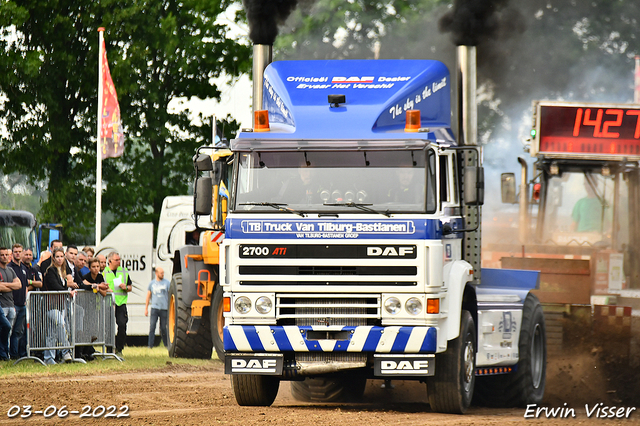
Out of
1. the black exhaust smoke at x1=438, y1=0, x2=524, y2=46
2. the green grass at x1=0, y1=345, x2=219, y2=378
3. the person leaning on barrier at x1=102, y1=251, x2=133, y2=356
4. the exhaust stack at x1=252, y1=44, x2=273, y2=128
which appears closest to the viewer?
the exhaust stack at x1=252, y1=44, x2=273, y2=128

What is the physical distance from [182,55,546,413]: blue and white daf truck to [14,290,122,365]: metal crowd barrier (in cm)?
606

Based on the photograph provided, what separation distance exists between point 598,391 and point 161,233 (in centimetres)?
1399

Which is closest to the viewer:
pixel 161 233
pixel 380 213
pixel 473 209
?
pixel 380 213

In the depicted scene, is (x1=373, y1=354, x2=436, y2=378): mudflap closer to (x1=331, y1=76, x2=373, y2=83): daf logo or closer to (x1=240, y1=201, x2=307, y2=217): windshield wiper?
(x1=240, y1=201, x2=307, y2=217): windshield wiper

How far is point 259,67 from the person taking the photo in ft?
44.6

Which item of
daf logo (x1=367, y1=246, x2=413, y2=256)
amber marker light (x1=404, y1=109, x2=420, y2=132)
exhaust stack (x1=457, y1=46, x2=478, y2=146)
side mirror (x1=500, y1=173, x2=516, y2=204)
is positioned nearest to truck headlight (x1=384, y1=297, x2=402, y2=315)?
daf logo (x1=367, y1=246, x2=413, y2=256)

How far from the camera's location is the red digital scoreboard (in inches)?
693

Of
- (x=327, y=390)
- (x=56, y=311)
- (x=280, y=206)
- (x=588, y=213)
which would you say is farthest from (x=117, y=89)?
(x=280, y=206)

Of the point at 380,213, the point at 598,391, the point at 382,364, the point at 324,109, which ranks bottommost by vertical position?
the point at 598,391

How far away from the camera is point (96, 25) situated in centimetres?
3656

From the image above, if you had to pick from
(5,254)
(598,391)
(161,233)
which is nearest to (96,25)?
(161,233)

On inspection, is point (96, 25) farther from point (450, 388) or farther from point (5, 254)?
point (450, 388)

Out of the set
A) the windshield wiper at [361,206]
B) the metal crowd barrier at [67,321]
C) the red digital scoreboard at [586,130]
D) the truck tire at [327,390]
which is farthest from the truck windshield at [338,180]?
the red digital scoreboard at [586,130]

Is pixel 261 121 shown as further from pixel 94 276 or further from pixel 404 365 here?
pixel 94 276
